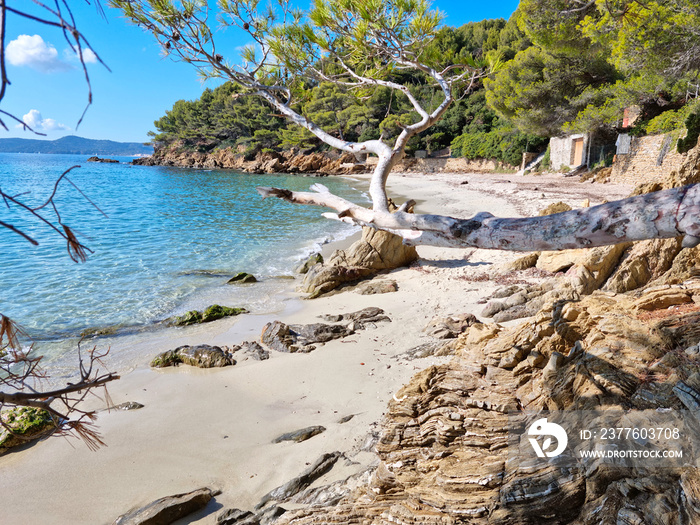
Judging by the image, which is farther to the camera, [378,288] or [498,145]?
[498,145]

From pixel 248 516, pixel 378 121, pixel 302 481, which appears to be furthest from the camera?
pixel 378 121

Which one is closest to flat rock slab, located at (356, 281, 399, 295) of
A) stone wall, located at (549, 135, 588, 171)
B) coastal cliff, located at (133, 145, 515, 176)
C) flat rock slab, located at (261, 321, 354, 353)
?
flat rock slab, located at (261, 321, 354, 353)

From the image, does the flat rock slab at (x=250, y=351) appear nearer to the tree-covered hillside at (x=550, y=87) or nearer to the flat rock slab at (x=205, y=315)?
the flat rock slab at (x=205, y=315)

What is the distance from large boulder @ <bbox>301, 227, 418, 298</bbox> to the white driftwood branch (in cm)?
753

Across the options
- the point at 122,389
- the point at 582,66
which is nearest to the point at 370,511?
the point at 122,389

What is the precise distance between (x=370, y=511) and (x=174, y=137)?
102 meters

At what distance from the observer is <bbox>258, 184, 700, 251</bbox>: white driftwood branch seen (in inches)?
75.1

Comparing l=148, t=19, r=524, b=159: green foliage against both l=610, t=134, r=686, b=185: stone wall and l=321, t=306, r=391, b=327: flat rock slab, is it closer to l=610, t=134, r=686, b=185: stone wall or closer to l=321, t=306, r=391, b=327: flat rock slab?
l=610, t=134, r=686, b=185: stone wall

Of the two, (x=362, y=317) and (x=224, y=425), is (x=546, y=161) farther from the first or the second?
(x=224, y=425)

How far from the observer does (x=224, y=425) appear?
5324 mm

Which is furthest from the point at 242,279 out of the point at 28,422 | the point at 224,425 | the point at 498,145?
the point at 498,145

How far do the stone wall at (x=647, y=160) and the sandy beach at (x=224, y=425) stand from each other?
15432 mm

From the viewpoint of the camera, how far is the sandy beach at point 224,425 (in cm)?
426

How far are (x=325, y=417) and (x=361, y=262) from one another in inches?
250
